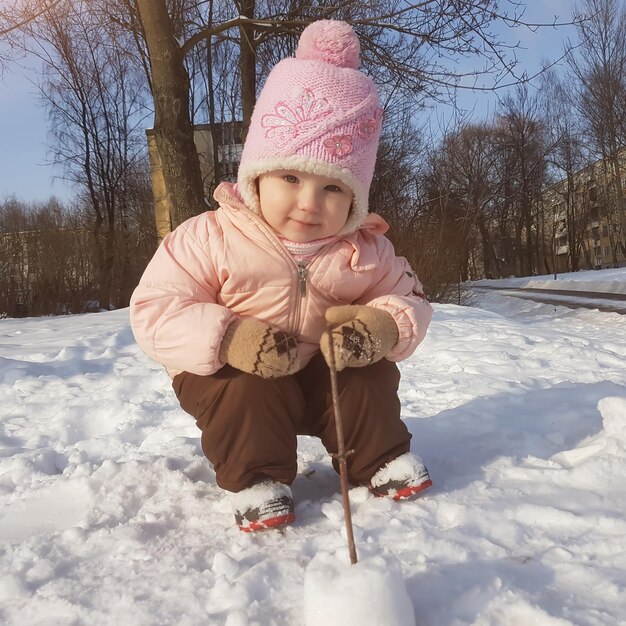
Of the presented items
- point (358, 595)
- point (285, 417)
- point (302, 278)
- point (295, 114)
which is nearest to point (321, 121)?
point (295, 114)

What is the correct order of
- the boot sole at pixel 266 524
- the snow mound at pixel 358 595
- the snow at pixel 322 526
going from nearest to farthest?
the snow mound at pixel 358 595 → the snow at pixel 322 526 → the boot sole at pixel 266 524

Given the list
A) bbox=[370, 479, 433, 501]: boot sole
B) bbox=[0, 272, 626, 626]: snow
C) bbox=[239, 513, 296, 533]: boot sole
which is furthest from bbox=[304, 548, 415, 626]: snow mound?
bbox=[370, 479, 433, 501]: boot sole

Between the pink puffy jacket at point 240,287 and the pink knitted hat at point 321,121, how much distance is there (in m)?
0.11

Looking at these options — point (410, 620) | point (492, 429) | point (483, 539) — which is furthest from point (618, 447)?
point (410, 620)

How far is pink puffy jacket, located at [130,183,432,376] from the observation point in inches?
60.2

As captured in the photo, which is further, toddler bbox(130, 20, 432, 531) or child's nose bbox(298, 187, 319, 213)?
child's nose bbox(298, 187, 319, 213)

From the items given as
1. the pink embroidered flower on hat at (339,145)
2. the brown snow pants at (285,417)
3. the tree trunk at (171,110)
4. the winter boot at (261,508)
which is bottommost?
the winter boot at (261,508)

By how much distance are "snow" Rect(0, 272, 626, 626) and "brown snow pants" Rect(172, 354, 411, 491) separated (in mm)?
119

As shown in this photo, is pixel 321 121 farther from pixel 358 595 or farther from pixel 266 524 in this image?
pixel 358 595

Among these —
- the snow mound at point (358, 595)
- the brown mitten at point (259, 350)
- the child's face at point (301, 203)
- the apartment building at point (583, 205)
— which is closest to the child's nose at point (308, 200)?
the child's face at point (301, 203)

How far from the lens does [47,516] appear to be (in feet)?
5.08

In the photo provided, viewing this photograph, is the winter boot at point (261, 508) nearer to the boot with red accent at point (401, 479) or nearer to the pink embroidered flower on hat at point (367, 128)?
the boot with red accent at point (401, 479)

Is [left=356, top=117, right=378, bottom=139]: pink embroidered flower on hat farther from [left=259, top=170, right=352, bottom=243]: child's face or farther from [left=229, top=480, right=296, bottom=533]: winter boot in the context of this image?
[left=229, top=480, right=296, bottom=533]: winter boot

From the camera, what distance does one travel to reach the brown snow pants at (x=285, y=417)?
1502 mm
